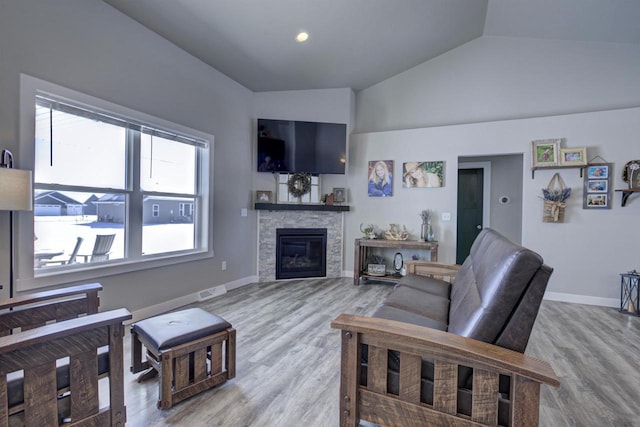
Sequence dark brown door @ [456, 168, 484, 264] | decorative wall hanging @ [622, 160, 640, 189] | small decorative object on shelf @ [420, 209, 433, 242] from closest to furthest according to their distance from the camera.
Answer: decorative wall hanging @ [622, 160, 640, 189] < small decorative object on shelf @ [420, 209, 433, 242] < dark brown door @ [456, 168, 484, 264]

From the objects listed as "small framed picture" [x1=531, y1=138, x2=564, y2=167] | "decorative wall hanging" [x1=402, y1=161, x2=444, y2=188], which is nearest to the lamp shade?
"decorative wall hanging" [x1=402, y1=161, x2=444, y2=188]

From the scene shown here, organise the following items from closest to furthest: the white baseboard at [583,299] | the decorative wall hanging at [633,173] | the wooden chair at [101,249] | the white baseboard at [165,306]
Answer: the wooden chair at [101,249], the white baseboard at [165,306], the decorative wall hanging at [633,173], the white baseboard at [583,299]

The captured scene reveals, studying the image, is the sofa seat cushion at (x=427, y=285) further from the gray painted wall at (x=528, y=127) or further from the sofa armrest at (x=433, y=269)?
the gray painted wall at (x=528, y=127)

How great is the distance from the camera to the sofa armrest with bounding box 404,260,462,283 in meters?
3.00

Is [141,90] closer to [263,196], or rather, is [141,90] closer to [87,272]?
[87,272]

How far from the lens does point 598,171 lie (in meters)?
3.74

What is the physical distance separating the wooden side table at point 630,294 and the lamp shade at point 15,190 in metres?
5.78

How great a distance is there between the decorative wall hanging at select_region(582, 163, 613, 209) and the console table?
195 centimetres

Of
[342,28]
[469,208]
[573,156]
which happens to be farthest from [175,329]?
[469,208]

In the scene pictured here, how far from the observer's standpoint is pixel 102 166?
2797 mm

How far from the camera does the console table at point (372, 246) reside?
14.1 feet

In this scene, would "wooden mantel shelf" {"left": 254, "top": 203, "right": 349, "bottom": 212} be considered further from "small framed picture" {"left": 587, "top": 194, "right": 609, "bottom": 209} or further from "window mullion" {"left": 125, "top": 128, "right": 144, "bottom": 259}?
"small framed picture" {"left": 587, "top": 194, "right": 609, "bottom": 209}

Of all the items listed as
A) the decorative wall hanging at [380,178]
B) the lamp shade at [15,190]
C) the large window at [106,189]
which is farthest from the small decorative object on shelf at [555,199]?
the lamp shade at [15,190]

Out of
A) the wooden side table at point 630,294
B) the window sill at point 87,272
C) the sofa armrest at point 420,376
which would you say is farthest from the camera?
the wooden side table at point 630,294
